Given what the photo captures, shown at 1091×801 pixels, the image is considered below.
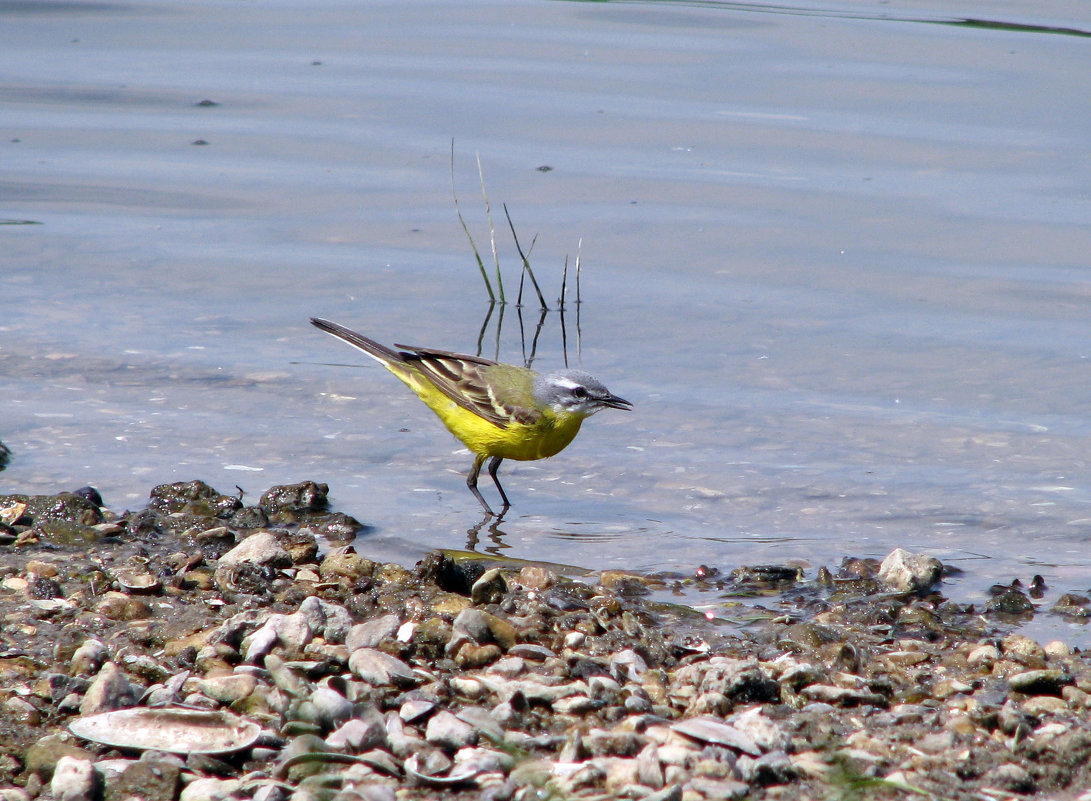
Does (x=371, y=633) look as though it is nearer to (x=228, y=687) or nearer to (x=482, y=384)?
(x=228, y=687)

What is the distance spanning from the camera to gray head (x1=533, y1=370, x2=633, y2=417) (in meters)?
9.02

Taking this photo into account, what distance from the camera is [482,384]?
929 cm

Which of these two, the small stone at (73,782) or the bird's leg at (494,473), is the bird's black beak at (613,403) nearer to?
the bird's leg at (494,473)

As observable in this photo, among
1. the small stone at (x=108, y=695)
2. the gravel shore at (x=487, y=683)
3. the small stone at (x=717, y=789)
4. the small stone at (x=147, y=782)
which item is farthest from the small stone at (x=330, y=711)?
the small stone at (x=717, y=789)

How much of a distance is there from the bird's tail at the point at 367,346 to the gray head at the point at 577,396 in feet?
4.08

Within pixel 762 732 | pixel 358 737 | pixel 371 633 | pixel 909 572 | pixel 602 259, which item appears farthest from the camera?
pixel 602 259

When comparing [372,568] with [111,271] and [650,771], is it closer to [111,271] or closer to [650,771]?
[650,771]

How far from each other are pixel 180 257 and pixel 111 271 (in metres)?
0.66

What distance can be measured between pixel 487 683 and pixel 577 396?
3.83 meters

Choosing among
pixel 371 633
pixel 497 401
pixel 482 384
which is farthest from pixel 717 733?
pixel 482 384

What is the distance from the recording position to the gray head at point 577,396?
355 inches

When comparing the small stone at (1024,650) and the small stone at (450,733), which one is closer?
the small stone at (450,733)

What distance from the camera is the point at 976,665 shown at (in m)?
6.00

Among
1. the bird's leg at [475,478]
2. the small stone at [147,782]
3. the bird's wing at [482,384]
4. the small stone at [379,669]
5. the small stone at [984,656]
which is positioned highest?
the bird's wing at [482,384]
